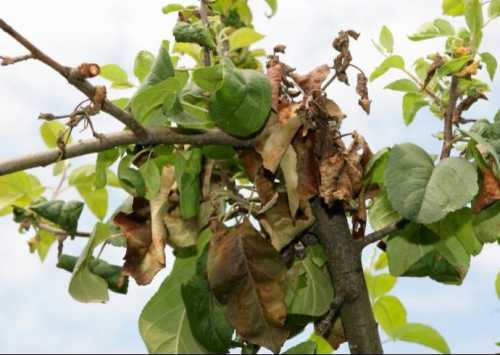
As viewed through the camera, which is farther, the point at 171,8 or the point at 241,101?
the point at 171,8

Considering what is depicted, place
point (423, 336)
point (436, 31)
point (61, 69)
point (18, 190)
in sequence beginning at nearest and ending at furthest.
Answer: point (61, 69)
point (423, 336)
point (18, 190)
point (436, 31)

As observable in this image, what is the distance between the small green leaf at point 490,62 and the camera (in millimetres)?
1129

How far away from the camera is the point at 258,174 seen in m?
0.82

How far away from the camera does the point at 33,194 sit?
1061 mm

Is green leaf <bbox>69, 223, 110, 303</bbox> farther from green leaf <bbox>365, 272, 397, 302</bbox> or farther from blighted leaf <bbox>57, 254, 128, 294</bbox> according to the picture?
green leaf <bbox>365, 272, 397, 302</bbox>

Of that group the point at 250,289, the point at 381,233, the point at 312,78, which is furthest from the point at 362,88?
the point at 250,289

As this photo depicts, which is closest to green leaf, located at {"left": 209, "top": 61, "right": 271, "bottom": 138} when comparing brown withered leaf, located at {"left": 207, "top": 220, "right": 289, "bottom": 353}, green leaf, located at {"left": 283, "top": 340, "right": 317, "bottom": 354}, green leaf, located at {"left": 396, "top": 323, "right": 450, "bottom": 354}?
brown withered leaf, located at {"left": 207, "top": 220, "right": 289, "bottom": 353}

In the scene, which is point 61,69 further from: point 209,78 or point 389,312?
point 389,312

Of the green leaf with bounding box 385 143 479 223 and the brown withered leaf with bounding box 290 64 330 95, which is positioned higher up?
the brown withered leaf with bounding box 290 64 330 95

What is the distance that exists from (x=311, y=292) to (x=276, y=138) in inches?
7.4

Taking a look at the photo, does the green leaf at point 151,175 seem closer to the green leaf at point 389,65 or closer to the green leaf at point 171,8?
the green leaf at point 171,8

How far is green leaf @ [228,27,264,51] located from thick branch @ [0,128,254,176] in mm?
239

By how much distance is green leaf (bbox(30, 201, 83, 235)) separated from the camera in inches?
35.6

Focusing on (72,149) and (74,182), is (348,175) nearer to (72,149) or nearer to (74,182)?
(72,149)
